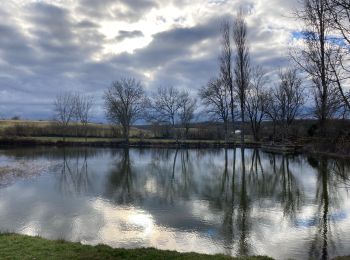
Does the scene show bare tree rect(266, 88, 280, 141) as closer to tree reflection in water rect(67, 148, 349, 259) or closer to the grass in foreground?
tree reflection in water rect(67, 148, 349, 259)

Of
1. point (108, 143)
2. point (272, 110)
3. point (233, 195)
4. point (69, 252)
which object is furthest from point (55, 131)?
point (69, 252)

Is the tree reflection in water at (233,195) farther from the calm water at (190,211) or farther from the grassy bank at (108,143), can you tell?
the grassy bank at (108,143)

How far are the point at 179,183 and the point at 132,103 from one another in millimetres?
43556

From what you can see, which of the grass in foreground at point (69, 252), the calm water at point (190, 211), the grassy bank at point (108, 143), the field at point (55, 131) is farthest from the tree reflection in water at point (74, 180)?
the field at point (55, 131)

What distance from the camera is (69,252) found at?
280 inches

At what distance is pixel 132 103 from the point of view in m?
61.2

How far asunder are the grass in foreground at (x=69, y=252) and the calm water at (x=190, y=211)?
1.30m

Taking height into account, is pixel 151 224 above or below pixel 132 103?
below

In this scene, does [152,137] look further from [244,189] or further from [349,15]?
[349,15]

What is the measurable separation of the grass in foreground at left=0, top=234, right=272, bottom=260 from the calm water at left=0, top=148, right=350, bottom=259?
4.28ft

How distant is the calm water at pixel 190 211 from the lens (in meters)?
9.10

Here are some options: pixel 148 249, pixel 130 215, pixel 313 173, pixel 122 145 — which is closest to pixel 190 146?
pixel 122 145

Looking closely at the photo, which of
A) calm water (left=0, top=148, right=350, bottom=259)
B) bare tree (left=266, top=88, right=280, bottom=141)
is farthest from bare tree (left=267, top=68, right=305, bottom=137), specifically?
calm water (left=0, top=148, right=350, bottom=259)

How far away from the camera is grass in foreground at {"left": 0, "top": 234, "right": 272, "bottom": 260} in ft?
22.5
